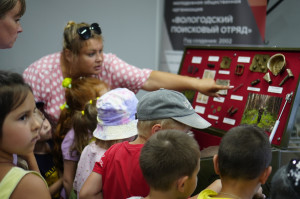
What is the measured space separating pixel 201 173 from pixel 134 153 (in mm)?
459

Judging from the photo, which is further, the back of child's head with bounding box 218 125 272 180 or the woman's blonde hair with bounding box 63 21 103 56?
the woman's blonde hair with bounding box 63 21 103 56

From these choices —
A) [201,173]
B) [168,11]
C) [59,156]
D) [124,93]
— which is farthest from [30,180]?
[168,11]

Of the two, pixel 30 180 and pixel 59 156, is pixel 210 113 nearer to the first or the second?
pixel 59 156

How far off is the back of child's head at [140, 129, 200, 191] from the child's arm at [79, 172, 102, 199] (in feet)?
1.32

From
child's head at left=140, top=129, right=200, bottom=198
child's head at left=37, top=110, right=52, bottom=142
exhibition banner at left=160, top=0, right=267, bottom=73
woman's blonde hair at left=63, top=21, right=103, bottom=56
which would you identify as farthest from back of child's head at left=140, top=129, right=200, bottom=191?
exhibition banner at left=160, top=0, right=267, bottom=73

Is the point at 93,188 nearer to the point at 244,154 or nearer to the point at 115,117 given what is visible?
the point at 115,117

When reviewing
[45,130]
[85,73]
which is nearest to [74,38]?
[85,73]

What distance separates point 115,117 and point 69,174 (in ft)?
1.82

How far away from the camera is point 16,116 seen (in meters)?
1.18

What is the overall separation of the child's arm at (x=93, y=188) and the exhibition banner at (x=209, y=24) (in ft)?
7.11

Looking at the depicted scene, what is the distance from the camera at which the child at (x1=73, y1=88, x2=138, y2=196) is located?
176 cm

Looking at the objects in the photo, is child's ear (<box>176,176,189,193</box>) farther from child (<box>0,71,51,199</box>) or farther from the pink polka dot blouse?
the pink polka dot blouse

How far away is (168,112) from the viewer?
5.00 feet

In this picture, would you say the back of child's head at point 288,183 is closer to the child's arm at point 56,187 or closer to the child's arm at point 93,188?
the child's arm at point 93,188
